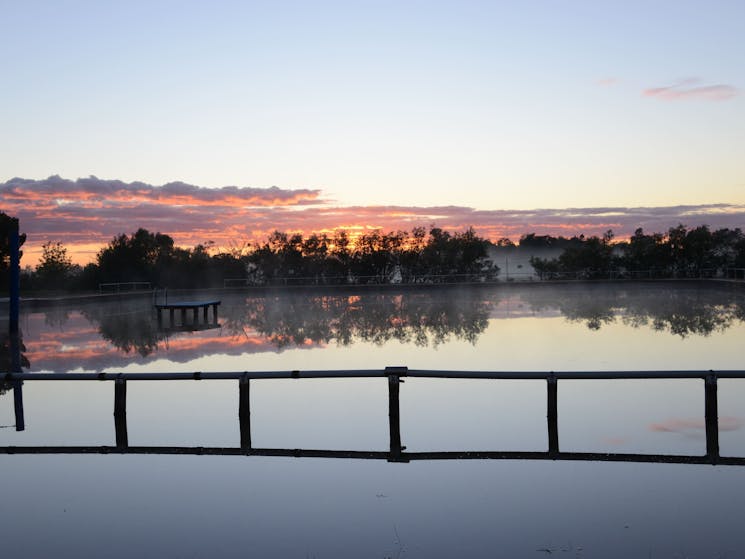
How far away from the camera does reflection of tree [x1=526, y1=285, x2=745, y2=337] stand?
25.4 metres

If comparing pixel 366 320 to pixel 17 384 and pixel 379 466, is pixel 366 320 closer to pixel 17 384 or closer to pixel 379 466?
pixel 17 384

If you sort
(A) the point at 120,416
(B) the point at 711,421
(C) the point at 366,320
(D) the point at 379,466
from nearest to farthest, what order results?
1. (B) the point at 711,421
2. (D) the point at 379,466
3. (A) the point at 120,416
4. (C) the point at 366,320

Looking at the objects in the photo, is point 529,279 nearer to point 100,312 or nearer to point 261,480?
point 100,312

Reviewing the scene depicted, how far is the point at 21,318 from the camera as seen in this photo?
34.8m

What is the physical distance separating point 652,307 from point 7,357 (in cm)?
2460

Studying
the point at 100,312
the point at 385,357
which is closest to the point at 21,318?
the point at 100,312

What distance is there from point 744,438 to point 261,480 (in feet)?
19.6

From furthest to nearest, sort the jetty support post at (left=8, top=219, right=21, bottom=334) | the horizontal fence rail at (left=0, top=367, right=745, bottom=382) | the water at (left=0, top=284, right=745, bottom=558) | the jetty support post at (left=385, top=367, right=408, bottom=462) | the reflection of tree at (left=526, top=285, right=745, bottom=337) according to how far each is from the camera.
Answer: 1. the reflection of tree at (left=526, top=285, right=745, bottom=337)
2. the jetty support post at (left=8, top=219, right=21, bottom=334)
3. the jetty support post at (left=385, top=367, right=408, bottom=462)
4. the horizontal fence rail at (left=0, top=367, right=745, bottom=382)
5. the water at (left=0, top=284, right=745, bottom=558)

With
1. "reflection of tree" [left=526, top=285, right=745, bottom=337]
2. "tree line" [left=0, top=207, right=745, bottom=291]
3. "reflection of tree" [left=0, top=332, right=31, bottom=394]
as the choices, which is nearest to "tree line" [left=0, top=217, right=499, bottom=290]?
"tree line" [left=0, top=207, right=745, bottom=291]

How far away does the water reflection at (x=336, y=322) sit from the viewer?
2152 cm

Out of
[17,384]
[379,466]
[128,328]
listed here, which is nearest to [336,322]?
[128,328]

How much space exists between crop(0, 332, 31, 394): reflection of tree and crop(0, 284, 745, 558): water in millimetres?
494

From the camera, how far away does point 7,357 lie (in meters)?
20.0

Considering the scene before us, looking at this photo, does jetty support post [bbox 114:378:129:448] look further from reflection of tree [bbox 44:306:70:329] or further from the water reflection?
reflection of tree [bbox 44:306:70:329]
